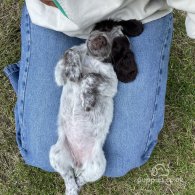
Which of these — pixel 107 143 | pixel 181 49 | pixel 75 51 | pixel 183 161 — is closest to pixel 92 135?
pixel 107 143

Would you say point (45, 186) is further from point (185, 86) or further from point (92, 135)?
point (185, 86)

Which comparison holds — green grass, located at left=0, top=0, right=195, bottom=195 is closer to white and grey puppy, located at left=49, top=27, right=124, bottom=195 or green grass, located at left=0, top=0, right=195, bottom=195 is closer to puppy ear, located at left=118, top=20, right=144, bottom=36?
white and grey puppy, located at left=49, top=27, right=124, bottom=195

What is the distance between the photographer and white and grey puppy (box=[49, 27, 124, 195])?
2.41 meters

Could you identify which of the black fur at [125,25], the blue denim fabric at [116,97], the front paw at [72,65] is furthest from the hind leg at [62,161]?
the black fur at [125,25]

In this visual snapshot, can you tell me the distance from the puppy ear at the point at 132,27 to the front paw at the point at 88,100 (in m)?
0.40

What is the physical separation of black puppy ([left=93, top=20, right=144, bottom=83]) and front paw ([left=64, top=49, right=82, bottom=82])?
0.61 ft

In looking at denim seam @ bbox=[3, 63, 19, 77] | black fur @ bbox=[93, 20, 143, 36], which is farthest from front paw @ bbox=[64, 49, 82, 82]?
denim seam @ bbox=[3, 63, 19, 77]

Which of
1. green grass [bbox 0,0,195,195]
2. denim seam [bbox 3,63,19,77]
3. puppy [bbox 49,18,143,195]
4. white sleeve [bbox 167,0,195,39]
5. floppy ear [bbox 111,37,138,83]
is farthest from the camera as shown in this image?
Answer: green grass [bbox 0,0,195,195]

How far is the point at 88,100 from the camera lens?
7.89ft

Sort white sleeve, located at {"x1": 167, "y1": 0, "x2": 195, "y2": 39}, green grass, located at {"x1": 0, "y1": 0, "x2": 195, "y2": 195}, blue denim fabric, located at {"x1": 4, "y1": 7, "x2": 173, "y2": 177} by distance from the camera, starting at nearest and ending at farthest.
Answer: white sleeve, located at {"x1": 167, "y1": 0, "x2": 195, "y2": 39}
blue denim fabric, located at {"x1": 4, "y1": 7, "x2": 173, "y2": 177}
green grass, located at {"x1": 0, "y1": 0, "x2": 195, "y2": 195}

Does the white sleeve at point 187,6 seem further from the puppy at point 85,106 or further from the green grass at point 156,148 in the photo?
the green grass at point 156,148

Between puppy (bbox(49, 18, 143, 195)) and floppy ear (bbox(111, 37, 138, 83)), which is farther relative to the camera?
puppy (bbox(49, 18, 143, 195))

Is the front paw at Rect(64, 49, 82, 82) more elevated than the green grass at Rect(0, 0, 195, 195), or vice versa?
the front paw at Rect(64, 49, 82, 82)

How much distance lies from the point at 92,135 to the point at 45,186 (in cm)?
78
